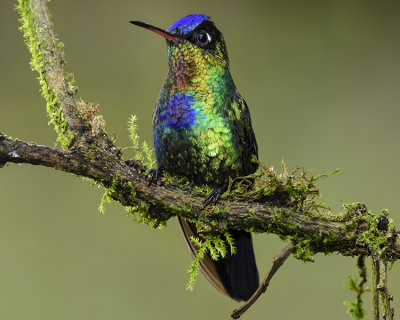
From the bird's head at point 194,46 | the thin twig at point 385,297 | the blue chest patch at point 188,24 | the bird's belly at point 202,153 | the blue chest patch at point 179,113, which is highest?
the blue chest patch at point 188,24

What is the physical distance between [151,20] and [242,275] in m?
3.63

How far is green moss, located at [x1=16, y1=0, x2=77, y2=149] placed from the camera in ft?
7.80

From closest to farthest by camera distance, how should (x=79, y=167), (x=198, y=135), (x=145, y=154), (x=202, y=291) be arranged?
(x=79, y=167)
(x=198, y=135)
(x=145, y=154)
(x=202, y=291)

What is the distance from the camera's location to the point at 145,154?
114 inches

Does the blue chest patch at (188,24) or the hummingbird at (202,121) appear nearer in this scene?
the hummingbird at (202,121)

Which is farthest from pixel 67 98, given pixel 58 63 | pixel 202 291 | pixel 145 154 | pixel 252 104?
pixel 252 104

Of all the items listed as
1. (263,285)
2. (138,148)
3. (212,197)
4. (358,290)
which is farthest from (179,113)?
(358,290)

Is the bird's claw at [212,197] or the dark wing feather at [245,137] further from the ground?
the dark wing feather at [245,137]

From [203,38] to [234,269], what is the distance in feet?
3.98

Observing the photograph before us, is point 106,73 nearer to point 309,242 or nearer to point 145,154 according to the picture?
point 145,154

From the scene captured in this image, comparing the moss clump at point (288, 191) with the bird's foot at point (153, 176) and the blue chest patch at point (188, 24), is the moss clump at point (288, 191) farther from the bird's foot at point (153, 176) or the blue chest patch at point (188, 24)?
the blue chest patch at point (188, 24)

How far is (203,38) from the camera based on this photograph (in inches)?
113

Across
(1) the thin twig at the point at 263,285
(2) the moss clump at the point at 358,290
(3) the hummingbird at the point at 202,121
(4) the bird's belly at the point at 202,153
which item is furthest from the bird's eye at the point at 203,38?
(2) the moss clump at the point at 358,290

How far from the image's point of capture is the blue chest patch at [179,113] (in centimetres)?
266
